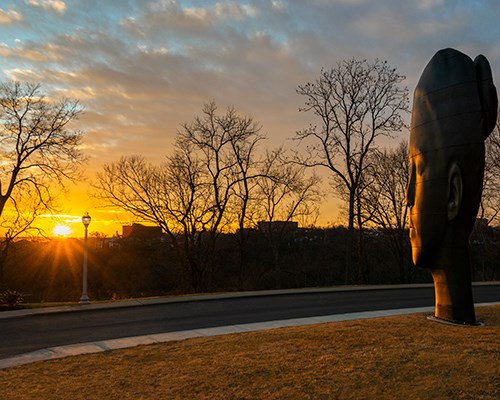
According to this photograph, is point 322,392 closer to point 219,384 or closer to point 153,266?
point 219,384

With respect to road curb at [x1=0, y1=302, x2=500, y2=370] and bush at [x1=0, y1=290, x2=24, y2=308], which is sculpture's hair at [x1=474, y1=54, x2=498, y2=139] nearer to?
road curb at [x1=0, y1=302, x2=500, y2=370]

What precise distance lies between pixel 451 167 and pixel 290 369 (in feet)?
19.8

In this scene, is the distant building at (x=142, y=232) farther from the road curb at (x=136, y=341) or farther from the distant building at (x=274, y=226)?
the road curb at (x=136, y=341)

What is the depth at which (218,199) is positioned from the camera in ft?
104

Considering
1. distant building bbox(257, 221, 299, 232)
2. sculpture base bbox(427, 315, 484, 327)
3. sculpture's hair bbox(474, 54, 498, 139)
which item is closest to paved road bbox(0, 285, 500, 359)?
sculpture base bbox(427, 315, 484, 327)

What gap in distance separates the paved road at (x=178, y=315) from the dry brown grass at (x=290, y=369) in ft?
9.24

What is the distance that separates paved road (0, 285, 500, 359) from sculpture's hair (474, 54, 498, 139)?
291 inches

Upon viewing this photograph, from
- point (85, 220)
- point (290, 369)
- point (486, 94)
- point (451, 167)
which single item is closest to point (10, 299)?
point (85, 220)

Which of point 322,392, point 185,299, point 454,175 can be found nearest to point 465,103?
point 454,175

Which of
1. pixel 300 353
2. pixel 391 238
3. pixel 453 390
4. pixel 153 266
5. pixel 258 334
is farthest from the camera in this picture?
pixel 153 266

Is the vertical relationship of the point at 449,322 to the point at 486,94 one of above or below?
below

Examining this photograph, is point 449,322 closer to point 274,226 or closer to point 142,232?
point 274,226

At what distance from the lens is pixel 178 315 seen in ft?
47.4

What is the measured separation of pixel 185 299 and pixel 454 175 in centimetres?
1152
